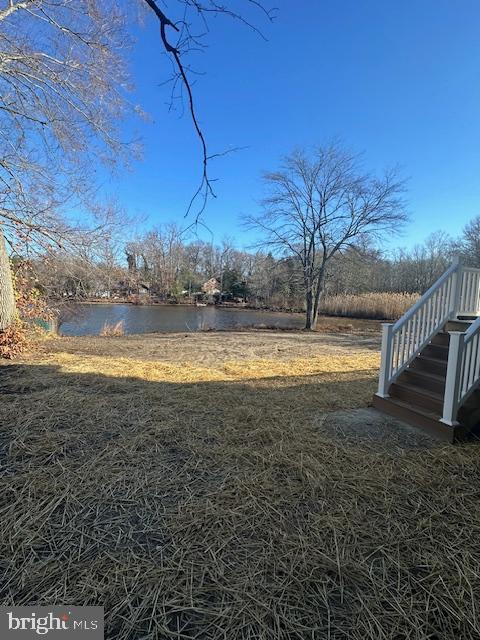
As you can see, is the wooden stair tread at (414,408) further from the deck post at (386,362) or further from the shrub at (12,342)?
the shrub at (12,342)

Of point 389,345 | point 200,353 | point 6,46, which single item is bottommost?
point 200,353

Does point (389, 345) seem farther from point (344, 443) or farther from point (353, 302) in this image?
point (353, 302)

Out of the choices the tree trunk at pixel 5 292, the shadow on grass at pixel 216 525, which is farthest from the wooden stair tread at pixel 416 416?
the tree trunk at pixel 5 292

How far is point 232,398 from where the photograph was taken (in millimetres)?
3607

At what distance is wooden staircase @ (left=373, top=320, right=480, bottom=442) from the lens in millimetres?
2863

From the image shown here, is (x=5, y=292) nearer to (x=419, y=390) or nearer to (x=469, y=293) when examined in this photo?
(x=419, y=390)

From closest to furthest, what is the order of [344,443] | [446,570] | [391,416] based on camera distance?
[446,570] < [344,443] < [391,416]

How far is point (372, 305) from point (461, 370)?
20.2 metres

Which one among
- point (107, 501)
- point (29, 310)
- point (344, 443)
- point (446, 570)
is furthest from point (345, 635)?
point (29, 310)

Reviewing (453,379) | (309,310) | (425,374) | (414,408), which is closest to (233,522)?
(453,379)

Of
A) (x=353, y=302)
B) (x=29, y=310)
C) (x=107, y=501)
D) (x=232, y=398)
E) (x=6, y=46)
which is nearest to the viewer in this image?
(x=107, y=501)

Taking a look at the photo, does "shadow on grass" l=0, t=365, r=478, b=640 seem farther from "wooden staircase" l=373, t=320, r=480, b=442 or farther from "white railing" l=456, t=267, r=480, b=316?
"white railing" l=456, t=267, r=480, b=316

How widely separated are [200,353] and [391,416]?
14.9 ft

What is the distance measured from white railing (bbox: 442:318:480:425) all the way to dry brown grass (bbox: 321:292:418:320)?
59.6 feet
